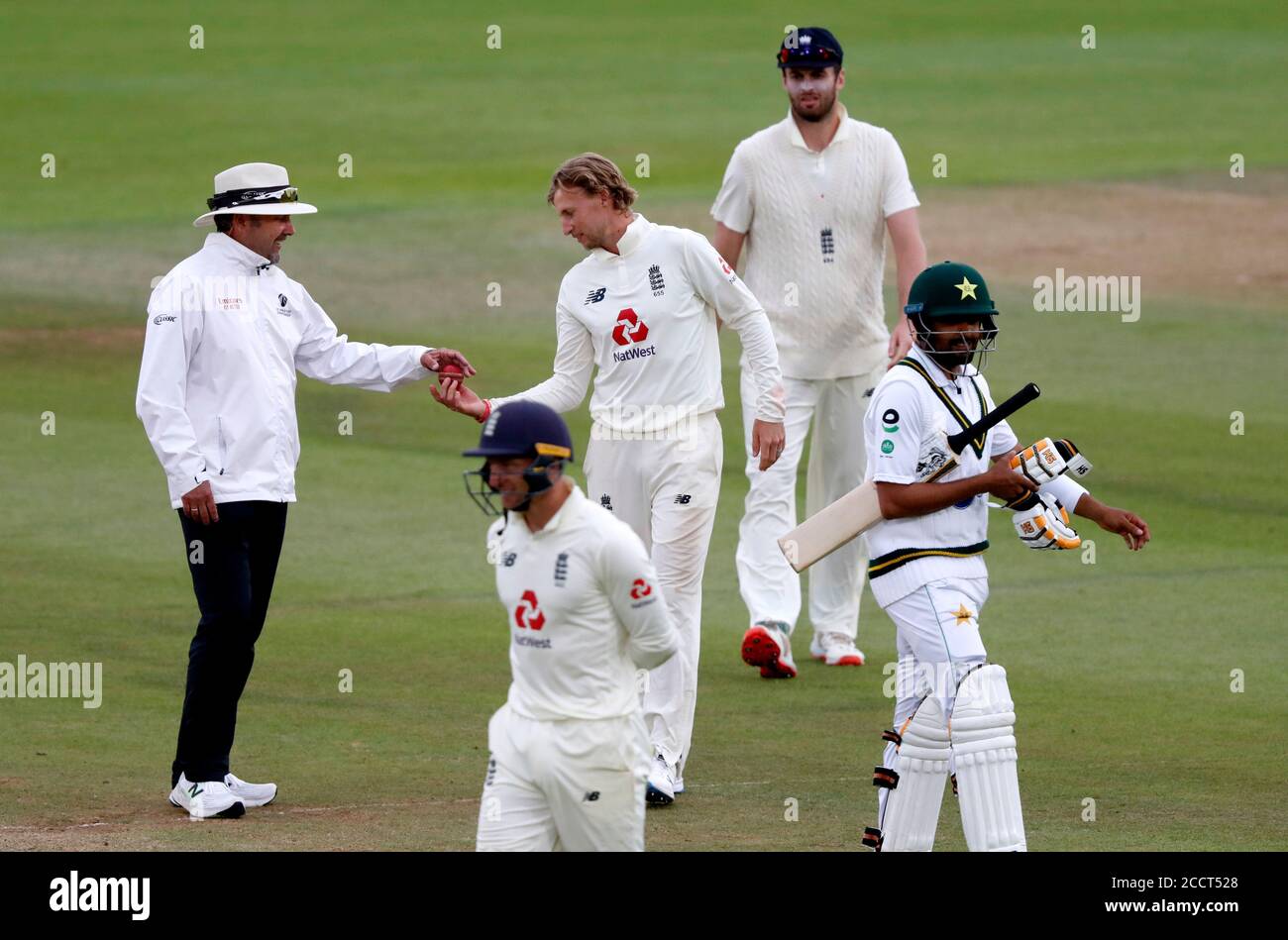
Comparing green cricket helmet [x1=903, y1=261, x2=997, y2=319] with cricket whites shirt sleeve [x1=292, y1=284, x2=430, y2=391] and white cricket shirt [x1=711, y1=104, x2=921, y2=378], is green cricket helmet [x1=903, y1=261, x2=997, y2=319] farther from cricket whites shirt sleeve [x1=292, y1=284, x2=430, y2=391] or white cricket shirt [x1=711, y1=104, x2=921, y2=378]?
white cricket shirt [x1=711, y1=104, x2=921, y2=378]

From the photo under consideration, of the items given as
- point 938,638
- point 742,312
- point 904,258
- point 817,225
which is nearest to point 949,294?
point 938,638

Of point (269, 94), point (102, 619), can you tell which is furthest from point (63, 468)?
point (269, 94)

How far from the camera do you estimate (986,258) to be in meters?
22.9

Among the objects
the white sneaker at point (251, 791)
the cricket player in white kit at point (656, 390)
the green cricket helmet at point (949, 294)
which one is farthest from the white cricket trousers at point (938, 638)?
the white sneaker at point (251, 791)

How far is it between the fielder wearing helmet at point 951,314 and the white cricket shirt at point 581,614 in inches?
69.8

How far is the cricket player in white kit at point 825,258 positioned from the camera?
1140cm

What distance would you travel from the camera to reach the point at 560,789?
20.6ft

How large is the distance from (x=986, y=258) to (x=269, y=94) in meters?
14.3

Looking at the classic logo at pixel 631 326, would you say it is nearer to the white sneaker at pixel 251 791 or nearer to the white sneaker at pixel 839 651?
the white sneaker at pixel 251 791

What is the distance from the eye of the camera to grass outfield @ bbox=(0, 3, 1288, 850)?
916 cm

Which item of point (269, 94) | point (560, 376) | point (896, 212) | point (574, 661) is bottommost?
point (574, 661)

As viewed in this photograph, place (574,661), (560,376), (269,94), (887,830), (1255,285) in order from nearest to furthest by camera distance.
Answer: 1. (574,661)
2. (887,830)
3. (560,376)
4. (1255,285)
5. (269,94)

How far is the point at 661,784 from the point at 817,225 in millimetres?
3900
